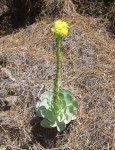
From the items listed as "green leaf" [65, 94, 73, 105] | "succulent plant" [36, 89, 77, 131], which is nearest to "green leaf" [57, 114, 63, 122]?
"succulent plant" [36, 89, 77, 131]

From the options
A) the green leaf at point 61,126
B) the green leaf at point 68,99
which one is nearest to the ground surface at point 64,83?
the green leaf at point 61,126

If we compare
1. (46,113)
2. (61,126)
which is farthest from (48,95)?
(61,126)

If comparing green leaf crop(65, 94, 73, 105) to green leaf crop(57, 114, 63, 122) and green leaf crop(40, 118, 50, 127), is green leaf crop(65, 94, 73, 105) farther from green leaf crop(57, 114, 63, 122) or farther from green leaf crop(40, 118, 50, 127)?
green leaf crop(40, 118, 50, 127)

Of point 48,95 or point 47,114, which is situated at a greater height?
point 48,95

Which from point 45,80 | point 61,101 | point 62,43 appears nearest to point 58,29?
point 61,101

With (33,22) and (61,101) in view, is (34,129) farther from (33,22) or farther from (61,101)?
(33,22)

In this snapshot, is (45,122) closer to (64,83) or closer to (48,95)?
(48,95)
